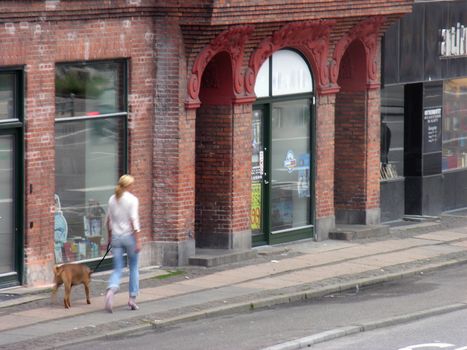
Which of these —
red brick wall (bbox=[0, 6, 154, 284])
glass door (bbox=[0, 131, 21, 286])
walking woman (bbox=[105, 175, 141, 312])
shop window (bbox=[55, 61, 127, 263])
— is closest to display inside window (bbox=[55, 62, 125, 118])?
shop window (bbox=[55, 61, 127, 263])

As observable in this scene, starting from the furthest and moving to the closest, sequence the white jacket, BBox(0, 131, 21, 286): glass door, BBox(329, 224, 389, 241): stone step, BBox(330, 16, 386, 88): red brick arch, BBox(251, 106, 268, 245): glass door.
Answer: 1. BBox(329, 224, 389, 241): stone step
2. BBox(330, 16, 386, 88): red brick arch
3. BBox(251, 106, 268, 245): glass door
4. BBox(0, 131, 21, 286): glass door
5. the white jacket

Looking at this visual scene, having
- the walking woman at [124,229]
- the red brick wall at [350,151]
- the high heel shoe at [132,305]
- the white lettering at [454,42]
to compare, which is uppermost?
the white lettering at [454,42]

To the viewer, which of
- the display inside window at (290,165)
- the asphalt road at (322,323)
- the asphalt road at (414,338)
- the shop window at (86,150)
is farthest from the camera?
the display inside window at (290,165)

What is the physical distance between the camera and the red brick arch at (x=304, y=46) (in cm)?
2267

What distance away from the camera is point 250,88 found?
22.6 metres

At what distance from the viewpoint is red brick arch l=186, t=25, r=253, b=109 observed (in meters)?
21.4

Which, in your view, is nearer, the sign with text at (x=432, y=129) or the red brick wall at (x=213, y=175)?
the red brick wall at (x=213, y=175)

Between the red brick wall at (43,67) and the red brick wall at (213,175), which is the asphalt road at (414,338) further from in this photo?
the red brick wall at (213,175)

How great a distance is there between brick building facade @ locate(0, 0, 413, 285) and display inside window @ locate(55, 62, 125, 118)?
25mm

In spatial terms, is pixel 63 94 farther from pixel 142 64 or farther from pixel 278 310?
pixel 278 310

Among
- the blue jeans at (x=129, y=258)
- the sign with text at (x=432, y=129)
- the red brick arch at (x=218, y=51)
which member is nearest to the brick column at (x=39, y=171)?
the blue jeans at (x=129, y=258)

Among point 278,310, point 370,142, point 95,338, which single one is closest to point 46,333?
point 95,338

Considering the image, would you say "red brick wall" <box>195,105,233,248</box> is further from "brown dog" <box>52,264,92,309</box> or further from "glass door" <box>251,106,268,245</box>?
"brown dog" <box>52,264,92,309</box>

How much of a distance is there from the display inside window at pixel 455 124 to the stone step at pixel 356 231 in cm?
430
